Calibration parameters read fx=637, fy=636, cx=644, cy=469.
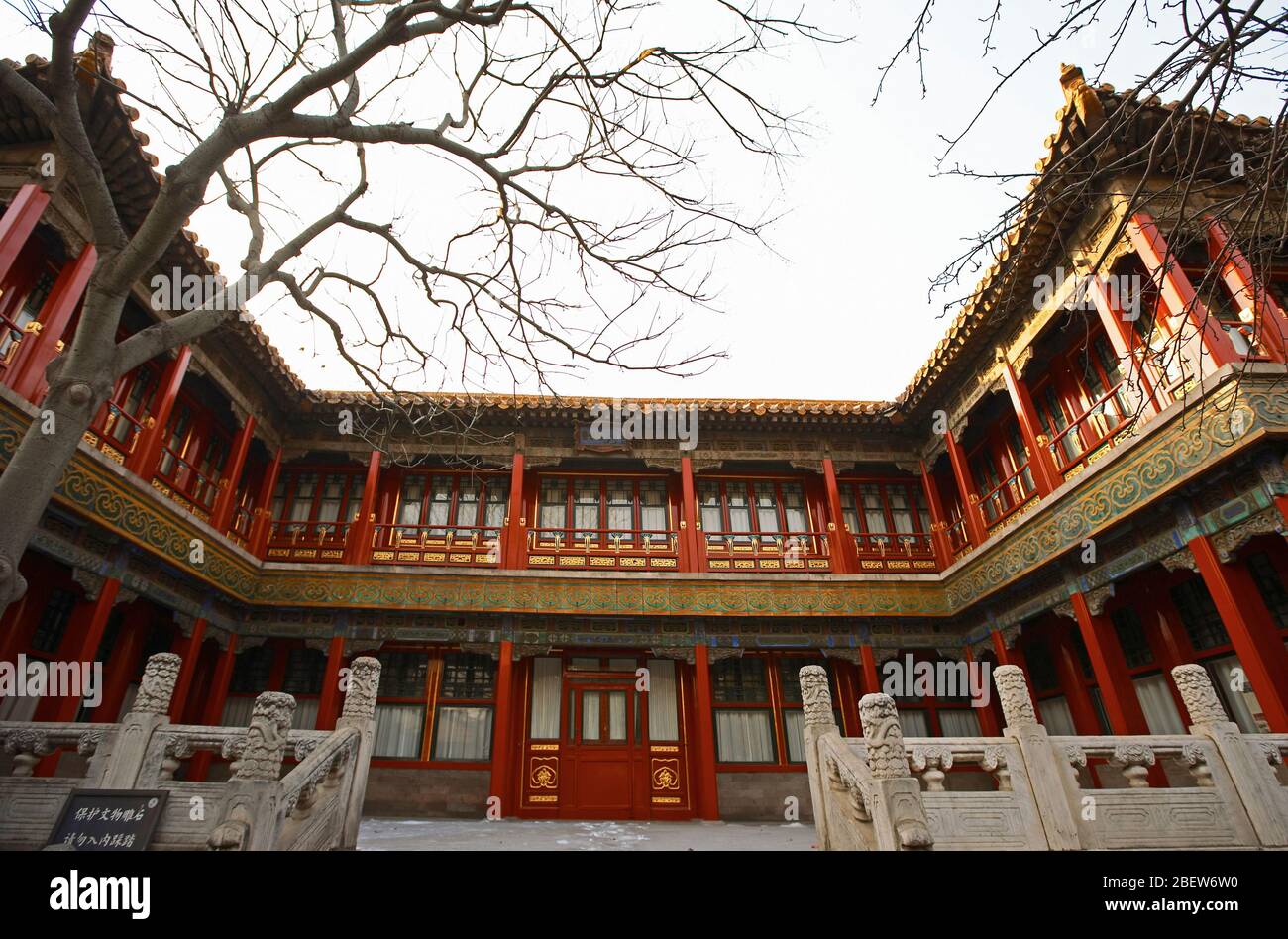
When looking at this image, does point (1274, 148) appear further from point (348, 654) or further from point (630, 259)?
point (348, 654)

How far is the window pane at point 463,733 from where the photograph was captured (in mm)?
9906

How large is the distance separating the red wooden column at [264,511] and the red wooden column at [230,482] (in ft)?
1.73

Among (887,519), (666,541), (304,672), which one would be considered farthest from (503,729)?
(887,519)

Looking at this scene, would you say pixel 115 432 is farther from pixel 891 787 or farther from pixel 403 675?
pixel 891 787

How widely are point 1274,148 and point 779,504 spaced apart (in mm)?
9654

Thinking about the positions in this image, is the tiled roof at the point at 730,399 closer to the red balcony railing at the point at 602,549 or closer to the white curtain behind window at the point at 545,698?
the red balcony railing at the point at 602,549

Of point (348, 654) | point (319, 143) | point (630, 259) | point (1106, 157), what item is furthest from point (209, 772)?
point (1106, 157)

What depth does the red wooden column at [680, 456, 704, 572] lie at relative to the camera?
10.8 m

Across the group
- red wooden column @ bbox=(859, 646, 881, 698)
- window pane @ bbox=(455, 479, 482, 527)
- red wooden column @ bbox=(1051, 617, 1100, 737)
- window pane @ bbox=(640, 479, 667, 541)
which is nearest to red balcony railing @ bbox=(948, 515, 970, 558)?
red wooden column @ bbox=(1051, 617, 1100, 737)

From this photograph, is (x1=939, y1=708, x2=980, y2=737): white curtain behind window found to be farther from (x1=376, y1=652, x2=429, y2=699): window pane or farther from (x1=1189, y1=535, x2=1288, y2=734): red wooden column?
(x1=376, y1=652, x2=429, y2=699): window pane

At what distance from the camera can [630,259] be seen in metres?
5.53

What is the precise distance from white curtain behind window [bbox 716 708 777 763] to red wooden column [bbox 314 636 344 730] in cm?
591

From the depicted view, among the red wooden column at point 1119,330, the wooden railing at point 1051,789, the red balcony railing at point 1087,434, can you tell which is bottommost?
the wooden railing at point 1051,789

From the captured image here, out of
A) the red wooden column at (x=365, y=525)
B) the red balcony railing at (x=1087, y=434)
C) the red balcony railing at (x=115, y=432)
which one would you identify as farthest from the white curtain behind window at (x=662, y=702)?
the red balcony railing at (x=115, y=432)
